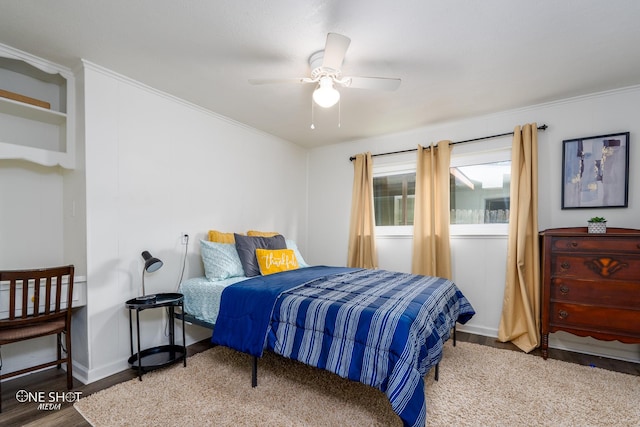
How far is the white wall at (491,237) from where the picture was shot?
2.76 metres

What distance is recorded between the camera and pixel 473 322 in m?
3.40

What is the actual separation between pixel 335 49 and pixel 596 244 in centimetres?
270

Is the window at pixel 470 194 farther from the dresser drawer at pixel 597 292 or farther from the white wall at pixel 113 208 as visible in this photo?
the white wall at pixel 113 208

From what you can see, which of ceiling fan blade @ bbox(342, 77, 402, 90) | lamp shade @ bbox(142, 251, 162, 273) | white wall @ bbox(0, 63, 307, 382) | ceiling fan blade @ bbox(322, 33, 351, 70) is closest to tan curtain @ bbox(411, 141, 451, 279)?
ceiling fan blade @ bbox(342, 77, 402, 90)

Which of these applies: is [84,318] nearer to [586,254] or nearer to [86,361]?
[86,361]

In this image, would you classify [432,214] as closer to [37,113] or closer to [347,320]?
[347,320]

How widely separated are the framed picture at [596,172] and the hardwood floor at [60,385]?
55.6 inches

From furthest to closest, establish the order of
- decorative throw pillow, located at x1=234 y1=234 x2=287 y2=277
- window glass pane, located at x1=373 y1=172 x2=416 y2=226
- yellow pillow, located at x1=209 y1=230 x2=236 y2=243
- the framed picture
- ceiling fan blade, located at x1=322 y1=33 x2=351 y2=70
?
window glass pane, located at x1=373 y1=172 x2=416 y2=226
yellow pillow, located at x1=209 y1=230 x2=236 y2=243
decorative throw pillow, located at x1=234 y1=234 x2=287 y2=277
the framed picture
ceiling fan blade, located at x1=322 y1=33 x2=351 y2=70

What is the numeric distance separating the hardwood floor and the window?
1.28 meters

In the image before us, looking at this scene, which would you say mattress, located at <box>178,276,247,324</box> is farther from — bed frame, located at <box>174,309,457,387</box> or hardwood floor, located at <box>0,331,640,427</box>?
hardwood floor, located at <box>0,331,640,427</box>

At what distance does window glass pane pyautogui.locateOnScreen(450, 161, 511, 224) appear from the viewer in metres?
3.40

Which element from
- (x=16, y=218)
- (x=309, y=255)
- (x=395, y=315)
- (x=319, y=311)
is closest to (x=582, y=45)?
(x=395, y=315)

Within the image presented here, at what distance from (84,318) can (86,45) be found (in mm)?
2051

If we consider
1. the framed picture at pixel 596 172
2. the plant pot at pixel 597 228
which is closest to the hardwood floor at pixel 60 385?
the plant pot at pixel 597 228
